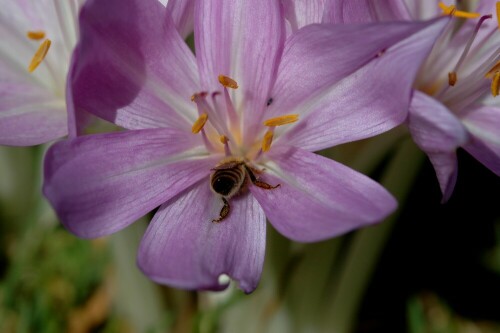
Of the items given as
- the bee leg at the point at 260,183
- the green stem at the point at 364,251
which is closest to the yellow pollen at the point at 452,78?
the green stem at the point at 364,251

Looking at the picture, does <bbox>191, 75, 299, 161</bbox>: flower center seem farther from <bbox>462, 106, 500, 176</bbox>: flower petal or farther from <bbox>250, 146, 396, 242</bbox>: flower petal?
<bbox>462, 106, 500, 176</bbox>: flower petal

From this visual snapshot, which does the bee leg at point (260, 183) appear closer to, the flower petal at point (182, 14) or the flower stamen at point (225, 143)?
the flower stamen at point (225, 143)

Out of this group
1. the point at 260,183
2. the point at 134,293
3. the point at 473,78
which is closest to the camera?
the point at 260,183

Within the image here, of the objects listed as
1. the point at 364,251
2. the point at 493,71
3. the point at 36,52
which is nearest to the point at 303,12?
the point at 493,71

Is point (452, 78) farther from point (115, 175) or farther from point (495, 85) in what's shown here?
point (115, 175)

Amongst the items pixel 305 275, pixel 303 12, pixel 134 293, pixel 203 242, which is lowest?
pixel 134 293

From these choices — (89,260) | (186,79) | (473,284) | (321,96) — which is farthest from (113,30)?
(473,284)

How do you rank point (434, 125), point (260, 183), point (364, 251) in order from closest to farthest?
point (434, 125) → point (260, 183) → point (364, 251)
